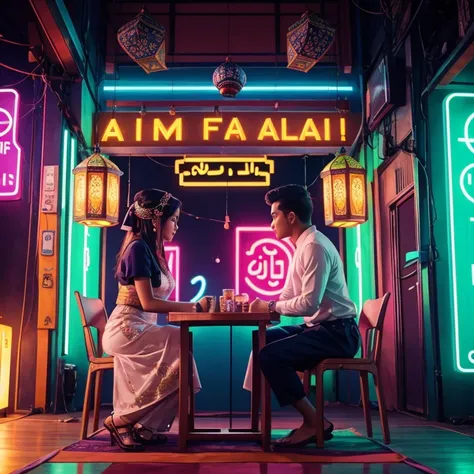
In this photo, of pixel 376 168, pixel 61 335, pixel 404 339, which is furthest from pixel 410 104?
pixel 61 335

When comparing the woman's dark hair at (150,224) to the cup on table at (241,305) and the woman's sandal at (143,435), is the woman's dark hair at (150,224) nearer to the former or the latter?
the cup on table at (241,305)

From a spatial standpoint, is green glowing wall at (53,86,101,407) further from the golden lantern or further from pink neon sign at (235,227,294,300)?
pink neon sign at (235,227,294,300)

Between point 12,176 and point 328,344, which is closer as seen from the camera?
point 328,344

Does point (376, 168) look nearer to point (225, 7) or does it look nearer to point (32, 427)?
point (225, 7)

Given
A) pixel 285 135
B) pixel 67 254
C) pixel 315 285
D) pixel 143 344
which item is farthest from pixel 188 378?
pixel 285 135

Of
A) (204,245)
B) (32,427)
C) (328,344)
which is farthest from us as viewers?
(204,245)

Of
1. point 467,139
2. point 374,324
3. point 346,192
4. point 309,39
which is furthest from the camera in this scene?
point 346,192

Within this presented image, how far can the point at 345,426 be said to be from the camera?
15.8 feet

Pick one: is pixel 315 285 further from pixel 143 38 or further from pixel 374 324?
pixel 143 38

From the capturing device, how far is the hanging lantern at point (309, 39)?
5828 mm

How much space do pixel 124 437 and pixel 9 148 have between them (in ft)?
11.8

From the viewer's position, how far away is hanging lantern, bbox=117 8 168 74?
5.98 m

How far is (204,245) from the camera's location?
7.58m

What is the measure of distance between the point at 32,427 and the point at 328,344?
2.41 m
